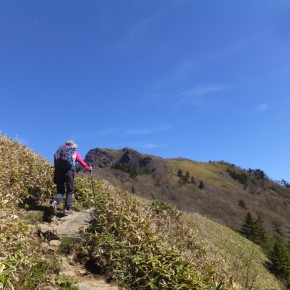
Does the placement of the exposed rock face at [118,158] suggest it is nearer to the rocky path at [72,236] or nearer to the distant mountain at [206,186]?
the distant mountain at [206,186]

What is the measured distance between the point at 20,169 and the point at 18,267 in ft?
21.3

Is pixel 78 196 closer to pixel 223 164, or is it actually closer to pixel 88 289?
pixel 88 289

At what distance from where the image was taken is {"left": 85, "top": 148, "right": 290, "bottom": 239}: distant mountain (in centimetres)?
8675

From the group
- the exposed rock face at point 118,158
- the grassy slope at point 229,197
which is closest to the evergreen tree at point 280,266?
the grassy slope at point 229,197

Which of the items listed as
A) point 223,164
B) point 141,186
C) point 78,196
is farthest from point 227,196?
point 78,196

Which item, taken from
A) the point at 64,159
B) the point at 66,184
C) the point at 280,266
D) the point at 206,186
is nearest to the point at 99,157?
the point at 206,186

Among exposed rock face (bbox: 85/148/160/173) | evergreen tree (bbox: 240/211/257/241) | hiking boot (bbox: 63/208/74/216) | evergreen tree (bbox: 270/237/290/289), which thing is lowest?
evergreen tree (bbox: 270/237/290/289)

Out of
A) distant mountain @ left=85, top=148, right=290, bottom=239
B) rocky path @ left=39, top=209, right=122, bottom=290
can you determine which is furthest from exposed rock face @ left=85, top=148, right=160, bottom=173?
rocky path @ left=39, top=209, right=122, bottom=290

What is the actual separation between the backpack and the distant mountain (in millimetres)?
40865

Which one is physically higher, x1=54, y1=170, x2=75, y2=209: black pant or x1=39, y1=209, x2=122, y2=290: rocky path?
x1=54, y1=170, x2=75, y2=209: black pant

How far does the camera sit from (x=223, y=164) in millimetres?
188500

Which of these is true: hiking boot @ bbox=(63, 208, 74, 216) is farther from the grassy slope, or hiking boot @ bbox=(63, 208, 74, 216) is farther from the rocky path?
the grassy slope

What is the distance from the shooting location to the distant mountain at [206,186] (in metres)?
86.8

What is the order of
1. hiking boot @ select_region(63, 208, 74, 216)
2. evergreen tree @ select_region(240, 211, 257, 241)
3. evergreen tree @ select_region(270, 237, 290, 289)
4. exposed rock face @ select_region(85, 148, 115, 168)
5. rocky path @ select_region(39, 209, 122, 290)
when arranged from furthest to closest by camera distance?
1. exposed rock face @ select_region(85, 148, 115, 168)
2. evergreen tree @ select_region(240, 211, 257, 241)
3. evergreen tree @ select_region(270, 237, 290, 289)
4. hiking boot @ select_region(63, 208, 74, 216)
5. rocky path @ select_region(39, 209, 122, 290)
